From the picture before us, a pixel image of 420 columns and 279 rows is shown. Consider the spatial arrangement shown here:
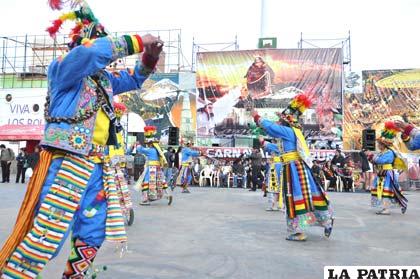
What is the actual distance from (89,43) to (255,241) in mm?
4154

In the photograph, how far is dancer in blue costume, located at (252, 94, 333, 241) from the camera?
6207 millimetres

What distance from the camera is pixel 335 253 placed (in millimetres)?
5387

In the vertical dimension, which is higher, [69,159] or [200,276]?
[69,159]

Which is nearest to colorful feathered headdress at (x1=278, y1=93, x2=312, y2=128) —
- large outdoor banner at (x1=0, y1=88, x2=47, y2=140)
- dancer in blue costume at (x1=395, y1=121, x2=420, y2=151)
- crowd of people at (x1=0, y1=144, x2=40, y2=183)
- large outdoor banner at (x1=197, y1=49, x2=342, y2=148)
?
dancer in blue costume at (x1=395, y1=121, x2=420, y2=151)

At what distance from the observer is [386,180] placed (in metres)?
9.95

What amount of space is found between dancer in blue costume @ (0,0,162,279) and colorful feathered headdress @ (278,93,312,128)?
3.94 m

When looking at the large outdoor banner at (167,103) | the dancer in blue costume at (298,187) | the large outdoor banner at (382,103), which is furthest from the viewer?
the large outdoor banner at (167,103)

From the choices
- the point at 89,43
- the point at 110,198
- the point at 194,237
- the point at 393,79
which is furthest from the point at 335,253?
the point at 393,79

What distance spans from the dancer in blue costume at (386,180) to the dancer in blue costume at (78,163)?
8142 mm

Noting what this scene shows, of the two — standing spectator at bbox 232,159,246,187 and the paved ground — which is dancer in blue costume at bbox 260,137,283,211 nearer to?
the paved ground

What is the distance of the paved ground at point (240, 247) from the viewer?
173 inches

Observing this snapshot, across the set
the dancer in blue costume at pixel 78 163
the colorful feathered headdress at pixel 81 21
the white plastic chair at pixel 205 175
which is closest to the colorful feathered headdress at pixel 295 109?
the dancer in blue costume at pixel 78 163

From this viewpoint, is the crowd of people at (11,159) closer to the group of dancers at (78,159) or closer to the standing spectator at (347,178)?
the standing spectator at (347,178)

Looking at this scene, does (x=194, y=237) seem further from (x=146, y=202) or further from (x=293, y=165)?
(x=146, y=202)
